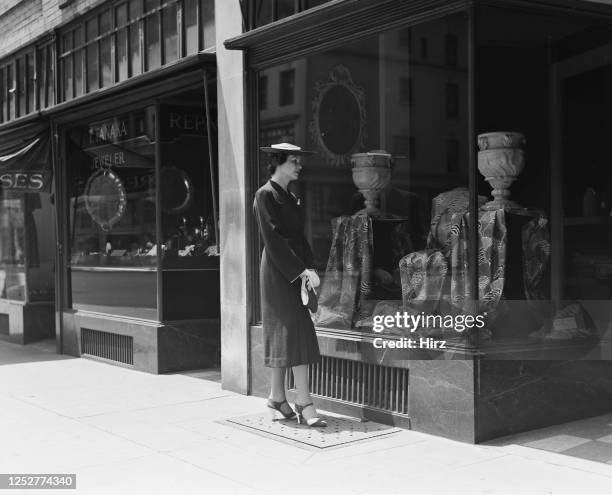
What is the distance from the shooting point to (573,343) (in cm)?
621

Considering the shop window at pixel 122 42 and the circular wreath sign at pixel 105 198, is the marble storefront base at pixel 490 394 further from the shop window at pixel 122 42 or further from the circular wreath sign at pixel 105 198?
the shop window at pixel 122 42

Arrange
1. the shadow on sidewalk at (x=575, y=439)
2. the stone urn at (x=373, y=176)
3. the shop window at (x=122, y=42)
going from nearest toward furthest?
the shadow on sidewalk at (x=575, y=439), the stone urn at (x=373, y=176), the shop window at (x=122, y=42)

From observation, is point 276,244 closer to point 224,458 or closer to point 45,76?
point 224,458

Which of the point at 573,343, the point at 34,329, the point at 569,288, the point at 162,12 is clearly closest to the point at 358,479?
the point at 573,343

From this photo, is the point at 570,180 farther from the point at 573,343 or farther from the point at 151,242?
the point at 151,242

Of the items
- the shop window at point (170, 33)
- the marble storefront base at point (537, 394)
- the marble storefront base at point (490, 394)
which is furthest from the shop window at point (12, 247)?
the marble storefront base at point (537, 394)

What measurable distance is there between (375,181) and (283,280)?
1386 millimetres

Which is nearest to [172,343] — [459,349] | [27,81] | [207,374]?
[207,374]

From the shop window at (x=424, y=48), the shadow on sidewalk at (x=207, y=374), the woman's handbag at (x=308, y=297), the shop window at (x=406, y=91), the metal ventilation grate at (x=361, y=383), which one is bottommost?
the shadow on sidewalk at (x=207, y=374)

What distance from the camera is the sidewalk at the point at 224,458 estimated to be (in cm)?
477

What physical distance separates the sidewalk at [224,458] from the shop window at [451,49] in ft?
9.06

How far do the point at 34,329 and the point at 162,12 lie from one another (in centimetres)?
527

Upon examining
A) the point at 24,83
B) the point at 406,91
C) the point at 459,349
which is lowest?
the point at 459,349

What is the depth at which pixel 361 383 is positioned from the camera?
21.6 ft
